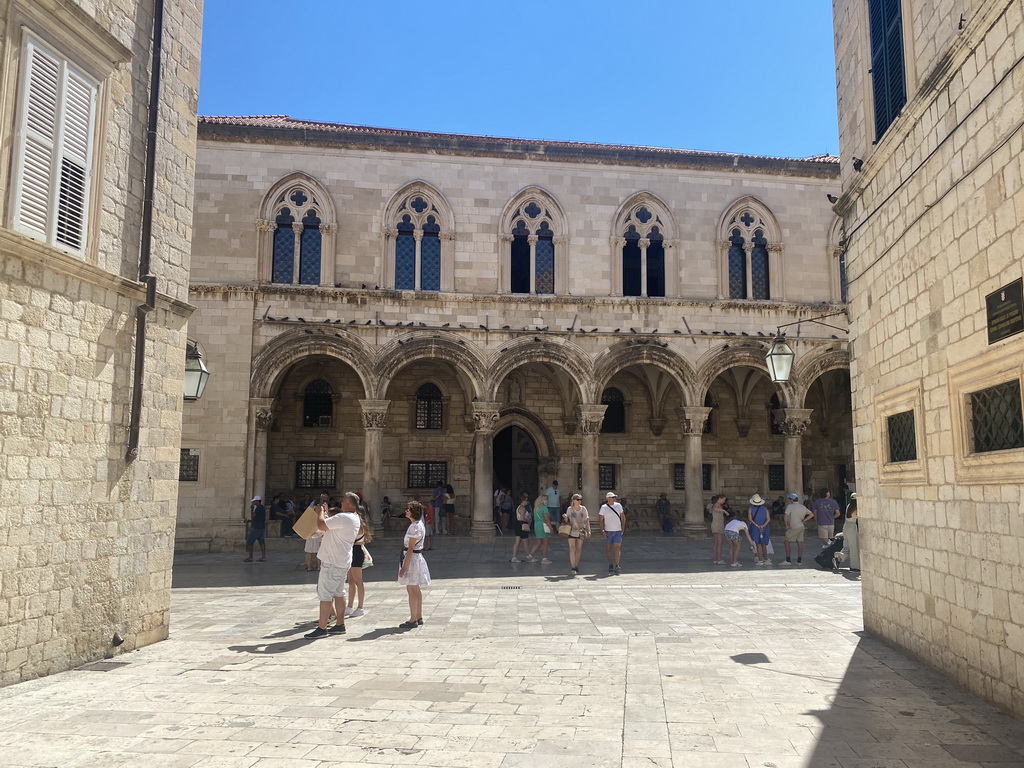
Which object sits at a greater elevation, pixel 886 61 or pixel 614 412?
pixel 886 61

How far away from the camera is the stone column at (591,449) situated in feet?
66.0

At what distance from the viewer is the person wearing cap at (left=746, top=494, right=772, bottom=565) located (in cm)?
1503

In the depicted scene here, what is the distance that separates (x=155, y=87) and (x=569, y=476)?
16476 millimetres

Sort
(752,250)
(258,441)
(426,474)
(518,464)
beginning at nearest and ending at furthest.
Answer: (258,441), (752,250), (426,474), (518,464)

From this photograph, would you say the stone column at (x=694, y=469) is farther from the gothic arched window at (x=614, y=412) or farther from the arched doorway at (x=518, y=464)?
the arched doorway at (x=518, y=464)

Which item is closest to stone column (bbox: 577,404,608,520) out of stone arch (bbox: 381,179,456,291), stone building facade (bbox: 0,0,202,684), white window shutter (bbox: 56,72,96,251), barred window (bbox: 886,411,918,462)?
stone arch (bbox: 381,179,456,291)

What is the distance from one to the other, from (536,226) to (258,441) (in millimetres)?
9497

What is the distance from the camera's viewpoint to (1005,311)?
18.0ft

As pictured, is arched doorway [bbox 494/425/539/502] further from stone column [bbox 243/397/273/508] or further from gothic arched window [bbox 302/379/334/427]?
stone column [bbox 243/397/273/508]

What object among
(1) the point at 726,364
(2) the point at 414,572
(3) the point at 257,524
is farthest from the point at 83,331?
(1) the point at 726,364

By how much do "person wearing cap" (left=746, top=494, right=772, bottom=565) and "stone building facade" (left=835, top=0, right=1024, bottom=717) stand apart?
6.34 meters

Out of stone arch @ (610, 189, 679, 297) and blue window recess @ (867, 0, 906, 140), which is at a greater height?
stone arch @ (610, 189, 679, 297)

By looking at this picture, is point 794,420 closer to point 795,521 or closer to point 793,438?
point 793,438

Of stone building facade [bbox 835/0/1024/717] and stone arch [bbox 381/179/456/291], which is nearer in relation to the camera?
stone building facade [bbox 835/0/1024/717]
